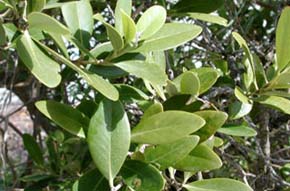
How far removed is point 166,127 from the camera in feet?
2.62

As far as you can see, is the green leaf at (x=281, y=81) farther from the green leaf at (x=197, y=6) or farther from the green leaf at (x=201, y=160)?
the green leaf at (x=197, y=6)

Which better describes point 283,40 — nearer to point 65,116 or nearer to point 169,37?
point 169,37

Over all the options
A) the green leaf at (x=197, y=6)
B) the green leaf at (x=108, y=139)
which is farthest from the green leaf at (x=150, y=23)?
the green leaf at (x=197, y=6)

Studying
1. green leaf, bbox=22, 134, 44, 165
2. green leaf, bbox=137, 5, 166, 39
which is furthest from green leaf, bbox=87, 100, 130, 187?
green leaf, bbox=22, 134, 44, 165

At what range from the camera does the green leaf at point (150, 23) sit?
0.82 metres

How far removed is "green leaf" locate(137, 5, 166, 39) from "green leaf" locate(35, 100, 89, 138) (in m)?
0.14

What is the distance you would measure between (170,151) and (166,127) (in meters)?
0.05

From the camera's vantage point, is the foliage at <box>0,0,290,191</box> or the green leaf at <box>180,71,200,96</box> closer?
the foliage at <box>0,0,290,191</box>

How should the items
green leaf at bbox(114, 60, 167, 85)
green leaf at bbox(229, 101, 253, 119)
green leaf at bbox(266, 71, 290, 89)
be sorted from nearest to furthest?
1. green leaf at bbox(114, 60, 167, 85)
2. green leaf at bbox(266, 71, 290, 89)
3. green leaf at bbox(229, 101, 253, 119)

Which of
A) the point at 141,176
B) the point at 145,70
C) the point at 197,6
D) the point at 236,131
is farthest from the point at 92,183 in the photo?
the point at 197,6

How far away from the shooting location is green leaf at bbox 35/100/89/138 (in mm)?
810

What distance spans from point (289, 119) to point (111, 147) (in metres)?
0.77

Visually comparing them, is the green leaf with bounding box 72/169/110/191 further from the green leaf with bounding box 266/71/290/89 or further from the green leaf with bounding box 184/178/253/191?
the green leaf with bounding box 266/71/290/89

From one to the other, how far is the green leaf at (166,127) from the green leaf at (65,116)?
0.08 m
